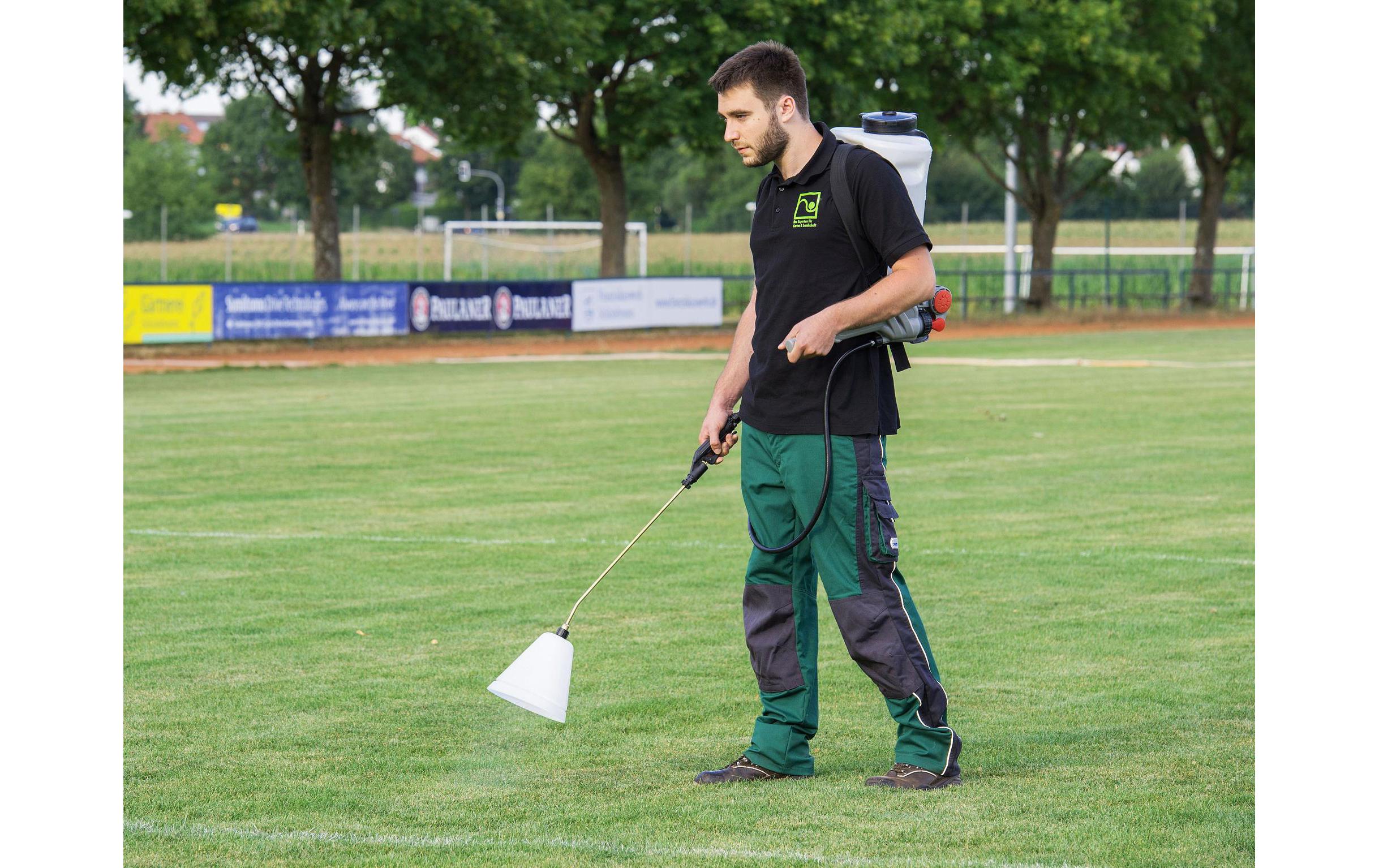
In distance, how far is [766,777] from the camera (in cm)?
529

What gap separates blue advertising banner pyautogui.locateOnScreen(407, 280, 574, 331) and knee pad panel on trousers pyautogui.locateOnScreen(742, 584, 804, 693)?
27112 mm

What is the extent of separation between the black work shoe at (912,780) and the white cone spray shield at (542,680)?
3.15ft

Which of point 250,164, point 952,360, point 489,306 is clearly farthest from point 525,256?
point 250,164

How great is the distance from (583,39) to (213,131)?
86040mm

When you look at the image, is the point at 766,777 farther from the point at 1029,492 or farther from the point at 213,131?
the point at 213,131

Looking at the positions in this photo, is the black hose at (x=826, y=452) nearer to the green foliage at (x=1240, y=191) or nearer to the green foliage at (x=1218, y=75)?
the green foliage at (x=1218, y=75)

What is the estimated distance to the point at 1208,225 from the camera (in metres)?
53.4

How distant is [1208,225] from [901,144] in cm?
5087

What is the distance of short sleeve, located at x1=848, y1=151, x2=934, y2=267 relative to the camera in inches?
196

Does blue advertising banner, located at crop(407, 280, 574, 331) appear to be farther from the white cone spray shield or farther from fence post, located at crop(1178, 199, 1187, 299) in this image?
the white cone spray shield

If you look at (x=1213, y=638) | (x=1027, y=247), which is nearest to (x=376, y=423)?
(x=1213, y=638)

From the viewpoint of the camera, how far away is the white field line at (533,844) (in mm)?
4379

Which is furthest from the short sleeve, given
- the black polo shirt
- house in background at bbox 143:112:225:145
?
house in background at bbox 143:112:225:145

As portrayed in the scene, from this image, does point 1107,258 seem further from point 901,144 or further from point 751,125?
point 751,125
